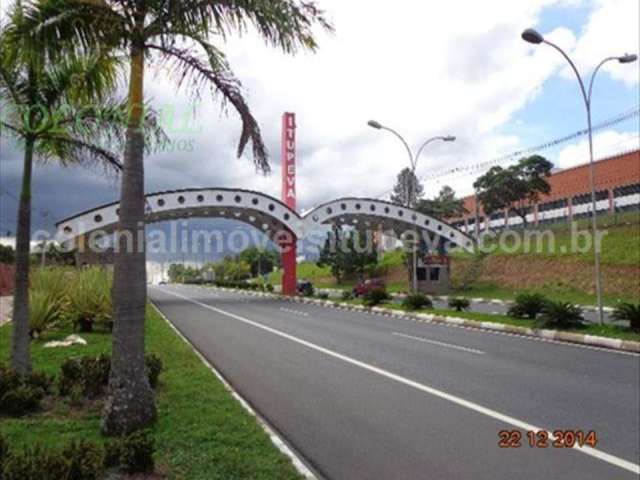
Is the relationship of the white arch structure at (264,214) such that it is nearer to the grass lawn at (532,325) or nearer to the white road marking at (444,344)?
the grass lawn at (532,325)

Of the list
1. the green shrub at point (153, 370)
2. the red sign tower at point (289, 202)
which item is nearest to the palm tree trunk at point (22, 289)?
the green shrub at point (153, 370)

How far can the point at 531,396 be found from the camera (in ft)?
28.9

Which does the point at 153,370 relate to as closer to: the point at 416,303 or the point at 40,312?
the point at 40,312

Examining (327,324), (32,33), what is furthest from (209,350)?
(32,33)

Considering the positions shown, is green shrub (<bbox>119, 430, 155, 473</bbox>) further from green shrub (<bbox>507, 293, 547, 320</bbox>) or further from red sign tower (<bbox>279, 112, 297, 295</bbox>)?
red sign tower (<bbox>279, 112, 297, 295</bbox>)

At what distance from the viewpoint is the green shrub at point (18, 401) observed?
23.2 feet

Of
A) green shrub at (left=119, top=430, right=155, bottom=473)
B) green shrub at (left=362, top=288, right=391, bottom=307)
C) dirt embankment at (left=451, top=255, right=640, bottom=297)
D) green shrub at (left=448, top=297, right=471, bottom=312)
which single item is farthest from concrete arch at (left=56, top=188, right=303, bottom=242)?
green shrub at (left=119, top=430, right=155, bottom=473)

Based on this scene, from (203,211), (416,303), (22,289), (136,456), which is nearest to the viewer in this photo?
(136,456)

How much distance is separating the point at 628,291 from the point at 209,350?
2608cm

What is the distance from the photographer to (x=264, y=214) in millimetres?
43688

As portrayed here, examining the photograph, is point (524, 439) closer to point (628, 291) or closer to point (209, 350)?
point (209, 350)

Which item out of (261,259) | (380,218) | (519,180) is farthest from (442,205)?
(261,259)

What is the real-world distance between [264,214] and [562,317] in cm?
2918
